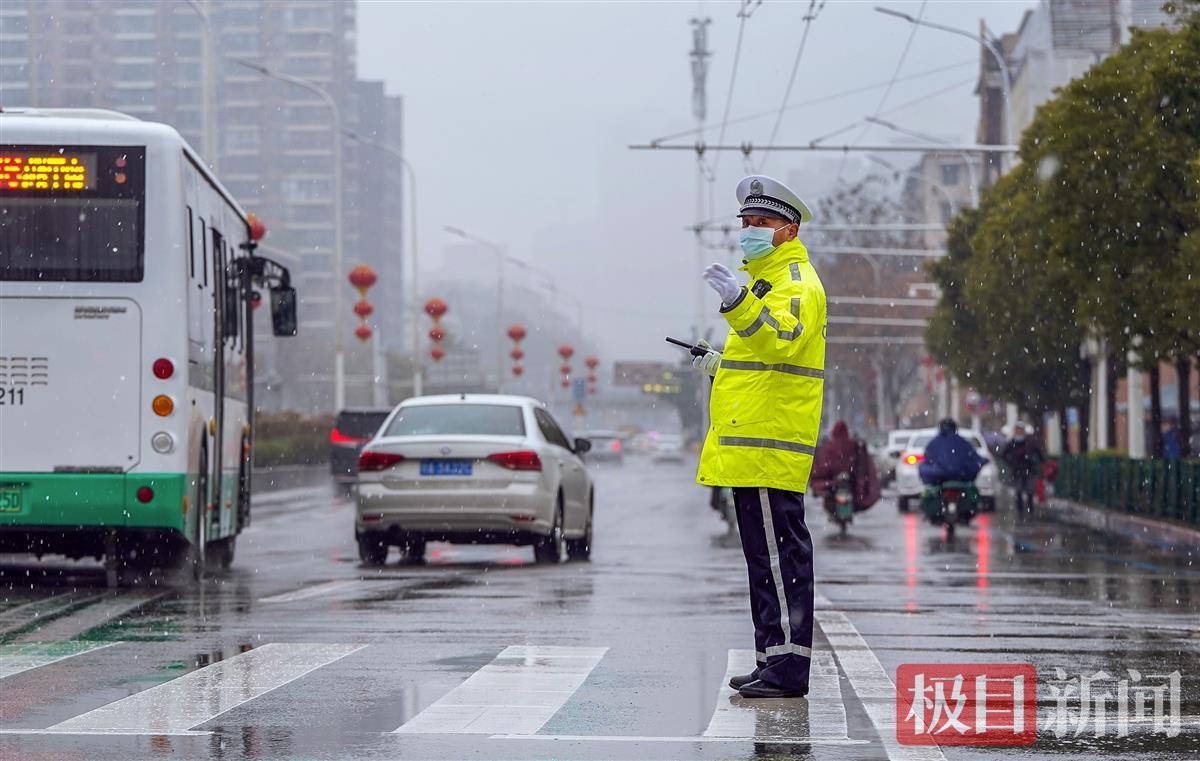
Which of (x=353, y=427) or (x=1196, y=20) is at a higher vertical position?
(x=1196, y=20)

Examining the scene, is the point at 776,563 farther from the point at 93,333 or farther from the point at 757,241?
the point at 93,333

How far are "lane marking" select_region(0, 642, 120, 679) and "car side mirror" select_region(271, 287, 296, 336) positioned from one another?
8522mm

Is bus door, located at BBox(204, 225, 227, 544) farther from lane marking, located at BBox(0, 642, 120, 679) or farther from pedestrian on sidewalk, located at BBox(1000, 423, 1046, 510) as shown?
pedestrian on sidewalk, located at BBox(1000, 423, 1046, 510)

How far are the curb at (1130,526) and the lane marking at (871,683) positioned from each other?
550 inches

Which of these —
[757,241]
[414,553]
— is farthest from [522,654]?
[414,553]

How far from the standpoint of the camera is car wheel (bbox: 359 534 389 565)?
17500 millimetres

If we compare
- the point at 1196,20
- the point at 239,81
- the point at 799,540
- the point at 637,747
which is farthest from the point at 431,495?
the point at 239,81

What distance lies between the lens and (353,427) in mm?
44531

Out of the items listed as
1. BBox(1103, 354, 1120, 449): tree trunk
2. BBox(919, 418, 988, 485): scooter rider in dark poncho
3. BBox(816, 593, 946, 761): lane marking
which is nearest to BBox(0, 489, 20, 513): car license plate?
BBox(816, 593, 946, 761): lane marking

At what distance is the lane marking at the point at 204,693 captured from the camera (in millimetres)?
6828

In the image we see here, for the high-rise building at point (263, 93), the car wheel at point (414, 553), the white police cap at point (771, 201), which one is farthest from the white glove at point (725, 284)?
the high-rise building at point (263, 93)

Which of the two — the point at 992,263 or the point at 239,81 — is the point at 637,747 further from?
the point at 239,81

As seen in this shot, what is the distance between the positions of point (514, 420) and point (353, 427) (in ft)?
88.5

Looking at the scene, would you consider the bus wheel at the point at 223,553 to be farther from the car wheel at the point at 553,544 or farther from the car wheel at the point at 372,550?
the car wheel at the point at 553,544
